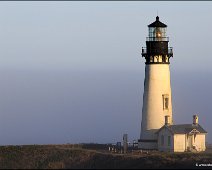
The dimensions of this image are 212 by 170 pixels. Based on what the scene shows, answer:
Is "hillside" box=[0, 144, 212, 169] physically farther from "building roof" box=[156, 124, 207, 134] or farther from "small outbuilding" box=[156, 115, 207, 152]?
"building roof" box=[156, 124, 207, 134]

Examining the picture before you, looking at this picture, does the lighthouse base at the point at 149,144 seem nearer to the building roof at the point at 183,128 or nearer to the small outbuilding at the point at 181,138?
the small outbuilding at the point at 181,138

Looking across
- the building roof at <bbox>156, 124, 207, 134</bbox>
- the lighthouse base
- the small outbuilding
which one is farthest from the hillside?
the lighthouse base

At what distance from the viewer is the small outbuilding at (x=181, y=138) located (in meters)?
72.1

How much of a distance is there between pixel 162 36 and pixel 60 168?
15090mm

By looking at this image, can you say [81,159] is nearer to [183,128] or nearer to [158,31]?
[183,128]

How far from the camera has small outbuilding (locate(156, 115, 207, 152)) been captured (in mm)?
72062

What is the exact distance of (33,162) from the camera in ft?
231

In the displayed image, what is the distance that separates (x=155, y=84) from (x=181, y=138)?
16.2 feet

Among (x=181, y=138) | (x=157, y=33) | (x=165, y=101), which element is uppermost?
(x=157, y=33)

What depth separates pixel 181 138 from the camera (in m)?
72.4

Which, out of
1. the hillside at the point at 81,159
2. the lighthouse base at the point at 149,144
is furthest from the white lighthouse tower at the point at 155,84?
the hillside at the point at 81,159

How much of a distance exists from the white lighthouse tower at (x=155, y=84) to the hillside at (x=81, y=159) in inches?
170

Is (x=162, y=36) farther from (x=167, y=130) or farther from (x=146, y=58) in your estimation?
(x=167, y=130)

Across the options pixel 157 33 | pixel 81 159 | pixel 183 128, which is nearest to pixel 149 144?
pixel 183 128
